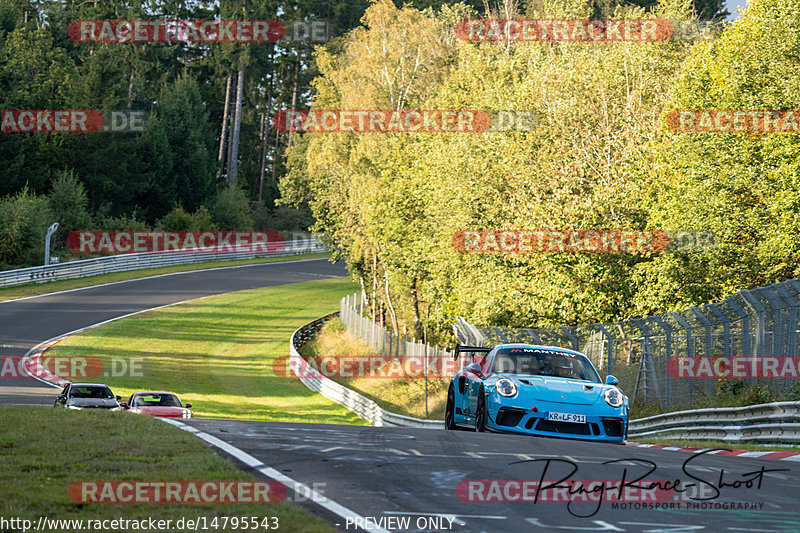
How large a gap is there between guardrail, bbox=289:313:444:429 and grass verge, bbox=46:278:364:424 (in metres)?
0.36

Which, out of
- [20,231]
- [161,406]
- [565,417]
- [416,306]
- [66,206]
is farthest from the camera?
[66,206]

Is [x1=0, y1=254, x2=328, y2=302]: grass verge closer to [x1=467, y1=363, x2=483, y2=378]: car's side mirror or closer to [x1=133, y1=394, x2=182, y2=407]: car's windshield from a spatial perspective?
[x1=133, y1=394, x2=182, y2=407]: car's windshield

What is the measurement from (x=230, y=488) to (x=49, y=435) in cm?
404

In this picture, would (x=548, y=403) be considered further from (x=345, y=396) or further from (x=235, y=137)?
(x=235, y=137)

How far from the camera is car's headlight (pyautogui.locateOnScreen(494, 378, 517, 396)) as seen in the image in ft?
43.1

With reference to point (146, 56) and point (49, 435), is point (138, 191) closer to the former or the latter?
point (146, 56)

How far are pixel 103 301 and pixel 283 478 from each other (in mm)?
50156

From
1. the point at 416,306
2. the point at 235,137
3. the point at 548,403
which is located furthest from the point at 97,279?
the point at 548,403

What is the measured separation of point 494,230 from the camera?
36.7 meters

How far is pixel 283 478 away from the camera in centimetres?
816

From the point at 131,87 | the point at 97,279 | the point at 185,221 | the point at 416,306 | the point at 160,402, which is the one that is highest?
the point at 131,87

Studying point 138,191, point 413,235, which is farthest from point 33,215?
point 413,235

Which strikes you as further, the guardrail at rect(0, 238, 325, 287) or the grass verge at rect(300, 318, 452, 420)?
the guardrail at rect(0, 238, 325, 287)

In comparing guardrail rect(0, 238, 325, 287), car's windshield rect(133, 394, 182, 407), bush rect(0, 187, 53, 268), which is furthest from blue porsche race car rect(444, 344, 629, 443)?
bush rect(0, 187, 53, 268)
